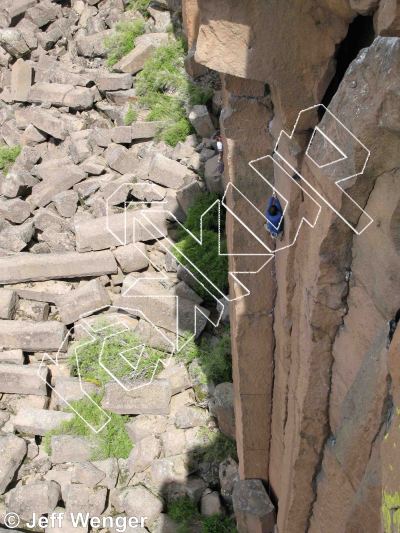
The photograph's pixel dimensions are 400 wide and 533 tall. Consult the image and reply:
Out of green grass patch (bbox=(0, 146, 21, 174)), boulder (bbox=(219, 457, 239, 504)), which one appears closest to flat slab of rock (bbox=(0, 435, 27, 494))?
boulder (bbox=(219, 457, 239, 504))

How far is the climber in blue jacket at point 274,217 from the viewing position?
3.15 metres

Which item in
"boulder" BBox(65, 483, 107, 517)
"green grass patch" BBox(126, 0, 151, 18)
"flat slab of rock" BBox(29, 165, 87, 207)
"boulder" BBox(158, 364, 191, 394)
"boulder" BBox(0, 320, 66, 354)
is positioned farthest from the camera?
"green grass patch" BBox(126, 0, 151, 18)

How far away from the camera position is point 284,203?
314 centimetres

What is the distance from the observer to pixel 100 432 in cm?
614

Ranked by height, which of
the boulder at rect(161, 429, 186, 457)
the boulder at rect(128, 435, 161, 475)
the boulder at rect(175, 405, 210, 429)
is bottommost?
the boulder at rect(128, 435, 161, 475)

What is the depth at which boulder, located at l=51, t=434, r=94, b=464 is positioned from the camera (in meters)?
5.96

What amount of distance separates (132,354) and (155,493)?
1769 mm

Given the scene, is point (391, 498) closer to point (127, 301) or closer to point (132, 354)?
point (132, 354)

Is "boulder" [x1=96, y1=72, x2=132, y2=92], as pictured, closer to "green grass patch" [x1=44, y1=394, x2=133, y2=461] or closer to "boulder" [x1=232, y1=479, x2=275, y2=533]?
"green grass patch" [x1=44, y1=394, x2=133, y2=461]

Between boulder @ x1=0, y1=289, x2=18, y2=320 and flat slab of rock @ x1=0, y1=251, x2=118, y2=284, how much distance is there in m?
0.34

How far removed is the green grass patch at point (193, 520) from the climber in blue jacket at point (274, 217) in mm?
3051

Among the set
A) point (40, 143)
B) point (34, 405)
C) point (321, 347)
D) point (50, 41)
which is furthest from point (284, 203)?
point (50, 41)

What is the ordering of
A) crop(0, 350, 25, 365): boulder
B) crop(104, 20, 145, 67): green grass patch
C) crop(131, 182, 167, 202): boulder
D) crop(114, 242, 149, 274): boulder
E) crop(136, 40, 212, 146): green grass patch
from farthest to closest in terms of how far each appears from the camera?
crop(104, 20, 145, 67): green grass patch
crop(136, 40, 212, 146): green grass patch
crop(131, 182, 167, 202): boulder
crop(114, 242, 149, 274): boulder
crop(0, 350, 25, 365): boulder

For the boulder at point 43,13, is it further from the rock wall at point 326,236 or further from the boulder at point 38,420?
the rock wall at point 326,236
